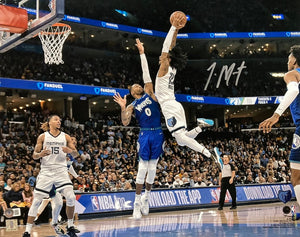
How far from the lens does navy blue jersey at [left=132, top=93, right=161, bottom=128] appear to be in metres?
8.32

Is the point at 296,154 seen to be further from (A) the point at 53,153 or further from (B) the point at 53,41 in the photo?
(B) the point at 53,41

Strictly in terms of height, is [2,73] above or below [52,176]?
above

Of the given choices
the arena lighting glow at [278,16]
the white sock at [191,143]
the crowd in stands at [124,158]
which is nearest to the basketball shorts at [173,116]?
the white sock at [191,143]

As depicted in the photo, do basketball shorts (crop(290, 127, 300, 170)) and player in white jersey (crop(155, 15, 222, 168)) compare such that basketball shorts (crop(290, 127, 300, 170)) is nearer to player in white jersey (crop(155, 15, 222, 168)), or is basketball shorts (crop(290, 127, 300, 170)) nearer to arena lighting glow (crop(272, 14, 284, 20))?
player in white jersey (crop(155, 15, 222, 168))

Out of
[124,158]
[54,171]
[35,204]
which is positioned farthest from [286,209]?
[124,158]

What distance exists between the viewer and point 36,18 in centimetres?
1062

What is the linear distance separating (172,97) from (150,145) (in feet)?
3.37

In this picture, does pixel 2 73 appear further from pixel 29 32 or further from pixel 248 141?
pixel 248 141

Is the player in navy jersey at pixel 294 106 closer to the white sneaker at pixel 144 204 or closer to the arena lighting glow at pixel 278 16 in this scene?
the white sneaker at pixel 144 204

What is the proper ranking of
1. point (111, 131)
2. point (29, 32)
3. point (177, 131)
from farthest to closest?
point (111, 131) → point (29, 32) → point (177, 131)

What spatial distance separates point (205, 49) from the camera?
37406 millimetres

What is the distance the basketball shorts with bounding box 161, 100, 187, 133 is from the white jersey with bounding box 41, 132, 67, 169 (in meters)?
2.11

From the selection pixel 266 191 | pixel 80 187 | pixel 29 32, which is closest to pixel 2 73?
pixel 80 187

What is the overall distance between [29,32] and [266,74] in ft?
97.4
